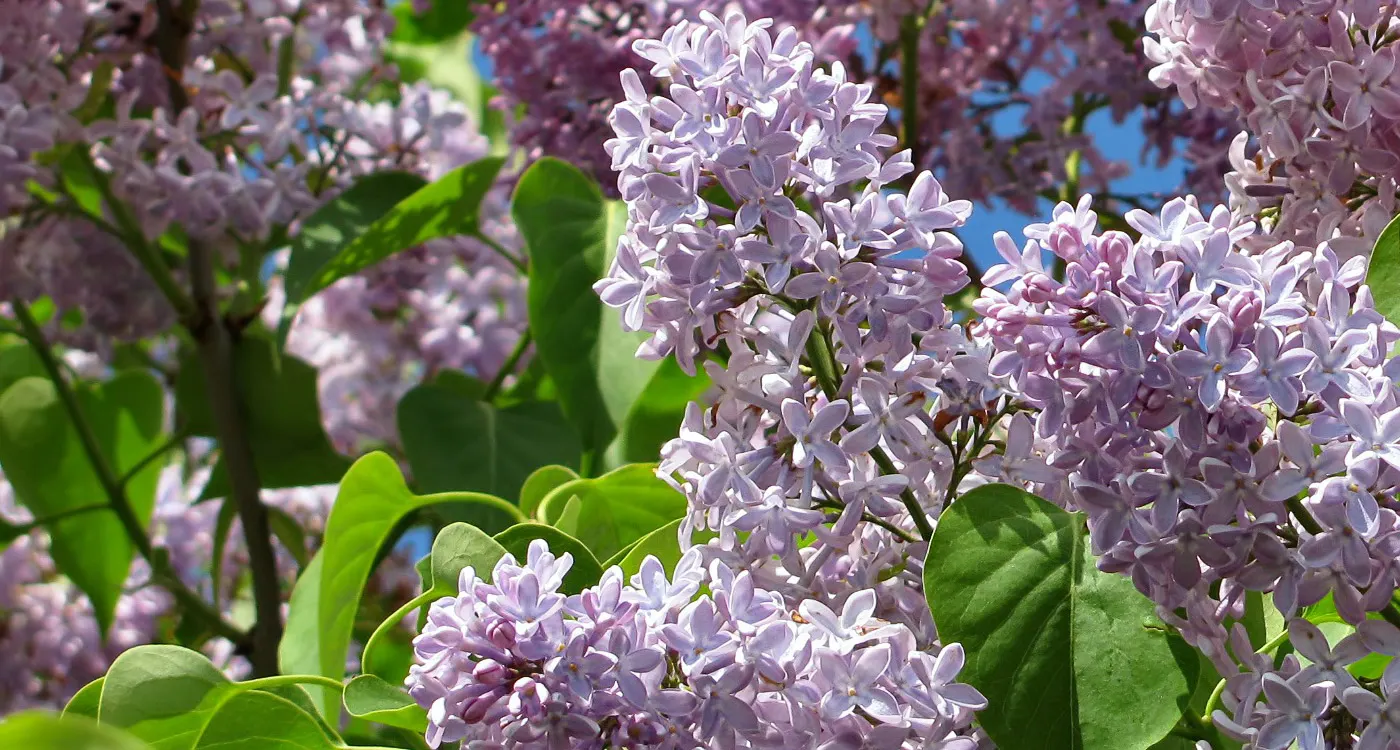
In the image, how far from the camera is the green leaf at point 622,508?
69cm

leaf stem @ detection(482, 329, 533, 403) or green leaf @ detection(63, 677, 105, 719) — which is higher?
green leaf @ detection(63, 677, 105, 719)

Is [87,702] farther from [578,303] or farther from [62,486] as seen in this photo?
[62,486]

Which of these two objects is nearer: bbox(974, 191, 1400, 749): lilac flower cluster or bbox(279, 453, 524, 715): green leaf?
bbox(974, 191, 1400, 749): lilac flower cluster

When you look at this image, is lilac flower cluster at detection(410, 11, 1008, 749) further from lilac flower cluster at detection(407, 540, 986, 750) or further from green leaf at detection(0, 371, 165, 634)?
green leaf at detection(0, 371, 165, 634)

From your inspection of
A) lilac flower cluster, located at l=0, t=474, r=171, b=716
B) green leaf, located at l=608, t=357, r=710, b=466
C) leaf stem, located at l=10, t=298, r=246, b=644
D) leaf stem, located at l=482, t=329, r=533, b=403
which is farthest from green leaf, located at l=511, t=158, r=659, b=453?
lilac flower cluster, located at l=0, t=474, r=171, b=716

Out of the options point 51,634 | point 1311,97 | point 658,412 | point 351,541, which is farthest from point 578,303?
point 51,634

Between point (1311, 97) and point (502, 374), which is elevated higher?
point (1311, 97)

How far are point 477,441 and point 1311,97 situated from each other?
62 centimetres

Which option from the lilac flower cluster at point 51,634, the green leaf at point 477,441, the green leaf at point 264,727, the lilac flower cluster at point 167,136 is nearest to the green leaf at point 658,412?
the green leaf at point 477,441

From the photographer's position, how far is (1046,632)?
48cm

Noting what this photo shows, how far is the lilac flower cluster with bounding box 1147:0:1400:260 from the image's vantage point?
0.57m

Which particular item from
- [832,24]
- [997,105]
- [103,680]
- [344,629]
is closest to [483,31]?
[832,24]

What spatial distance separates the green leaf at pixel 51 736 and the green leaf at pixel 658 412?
0.63m

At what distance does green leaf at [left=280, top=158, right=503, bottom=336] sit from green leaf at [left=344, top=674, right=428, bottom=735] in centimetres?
49
